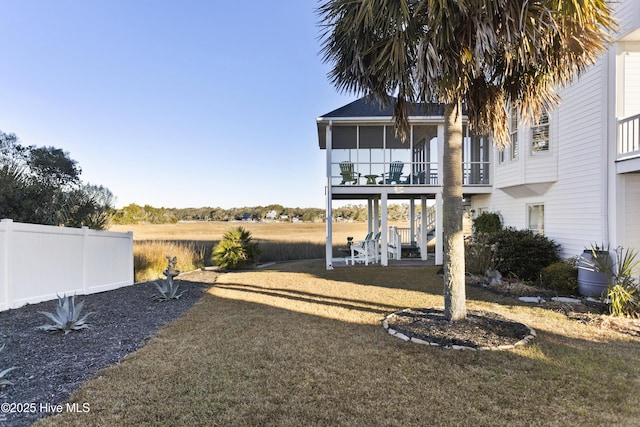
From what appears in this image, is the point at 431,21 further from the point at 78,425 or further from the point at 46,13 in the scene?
the point at 46,13

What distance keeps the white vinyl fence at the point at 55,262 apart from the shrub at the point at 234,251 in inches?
154

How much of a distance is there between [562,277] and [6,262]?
11.5 metres

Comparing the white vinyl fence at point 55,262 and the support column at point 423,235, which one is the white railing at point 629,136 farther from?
the white vinyl fence at point 55,262

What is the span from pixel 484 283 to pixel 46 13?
45.5 ft

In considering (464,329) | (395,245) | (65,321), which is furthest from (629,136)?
(65,321)

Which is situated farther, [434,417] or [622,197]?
[622,197]

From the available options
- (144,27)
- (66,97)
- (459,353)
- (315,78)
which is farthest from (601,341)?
(66,97)

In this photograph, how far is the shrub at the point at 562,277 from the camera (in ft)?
26.3

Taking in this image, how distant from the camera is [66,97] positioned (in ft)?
41.4

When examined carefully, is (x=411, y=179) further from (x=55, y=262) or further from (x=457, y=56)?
(x=55, y=262)

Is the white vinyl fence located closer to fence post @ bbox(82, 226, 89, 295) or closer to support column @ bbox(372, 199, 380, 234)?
fence post @ bbox(82, 226, 89, 295)

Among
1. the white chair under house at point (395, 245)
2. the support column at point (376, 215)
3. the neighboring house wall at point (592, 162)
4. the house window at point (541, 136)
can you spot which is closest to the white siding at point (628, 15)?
the neighboring house wall at point (592, 162)

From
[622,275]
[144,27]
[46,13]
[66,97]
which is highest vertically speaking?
[144,27]

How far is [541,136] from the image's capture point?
33.3 feet
